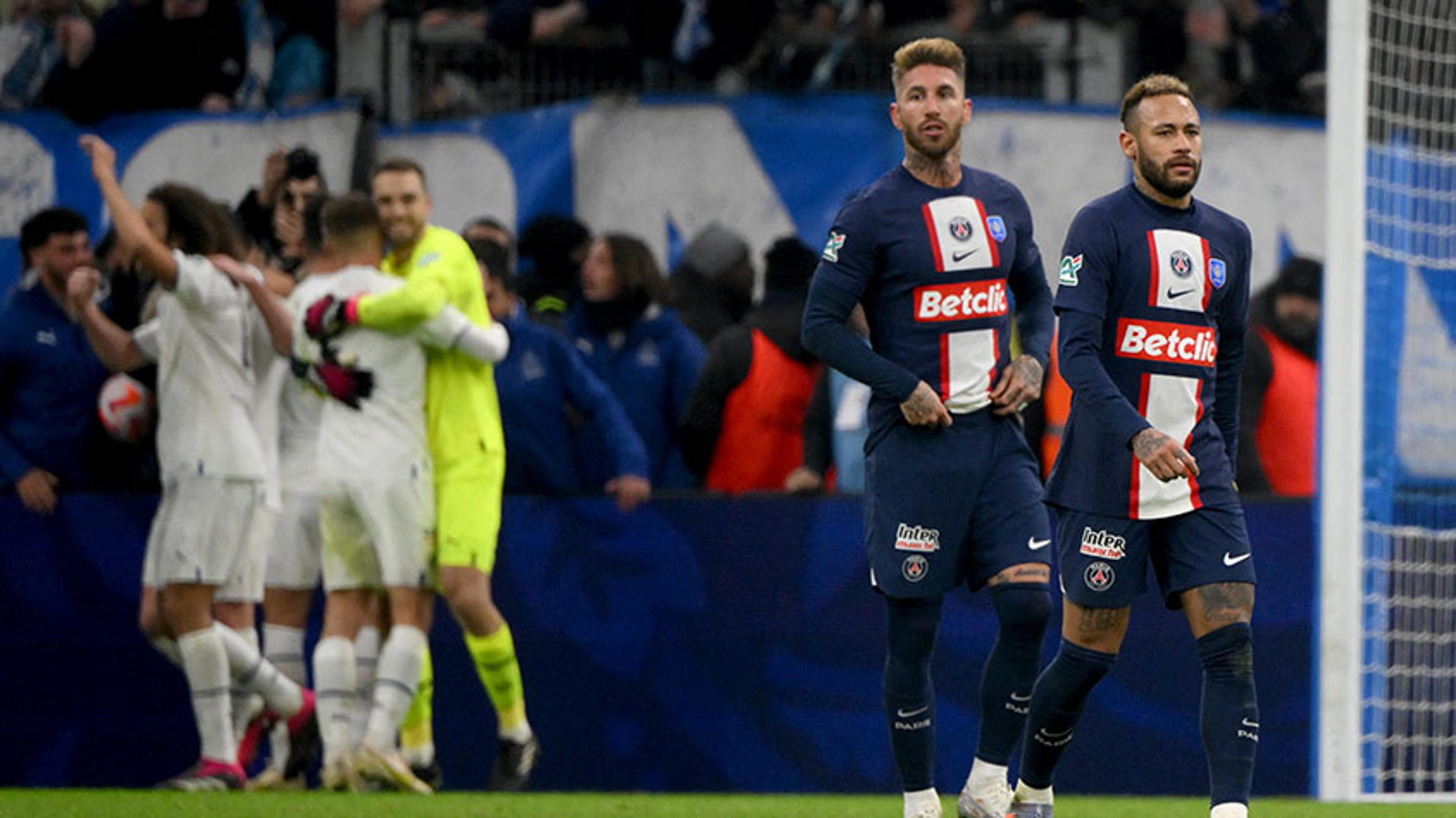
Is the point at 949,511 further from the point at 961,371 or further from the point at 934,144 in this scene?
the point at 934,144

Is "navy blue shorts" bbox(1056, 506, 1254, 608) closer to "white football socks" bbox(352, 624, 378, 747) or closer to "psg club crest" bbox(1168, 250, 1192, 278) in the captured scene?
"psg club crest" bbox(1168, 250, 1192, 278)

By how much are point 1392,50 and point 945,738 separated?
3411mm

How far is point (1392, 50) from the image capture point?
360 inches

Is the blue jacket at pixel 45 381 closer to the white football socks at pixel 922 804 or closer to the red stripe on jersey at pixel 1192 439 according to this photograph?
the white football socks at pixel 922 804

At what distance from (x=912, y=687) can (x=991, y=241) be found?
1.27 meters

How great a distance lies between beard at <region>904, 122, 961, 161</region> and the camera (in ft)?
21.4

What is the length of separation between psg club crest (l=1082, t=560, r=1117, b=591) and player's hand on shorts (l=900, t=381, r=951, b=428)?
61 centimetres

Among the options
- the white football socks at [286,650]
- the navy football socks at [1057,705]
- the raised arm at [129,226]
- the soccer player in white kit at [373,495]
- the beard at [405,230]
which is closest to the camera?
the navy football socks at [1057,705]

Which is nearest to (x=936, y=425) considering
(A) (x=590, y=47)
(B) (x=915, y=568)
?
Result: (B) (x=915, y=568)

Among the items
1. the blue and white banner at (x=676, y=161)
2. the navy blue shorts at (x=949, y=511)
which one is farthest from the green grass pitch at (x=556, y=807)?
the blue and white banner at (x=676, y=161)

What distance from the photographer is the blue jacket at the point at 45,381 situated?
1018 centimetres

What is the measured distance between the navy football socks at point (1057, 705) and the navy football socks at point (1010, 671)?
0.21ft

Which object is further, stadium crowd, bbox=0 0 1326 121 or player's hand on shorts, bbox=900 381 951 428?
stadium crowd, bbox=0 0 1326 121

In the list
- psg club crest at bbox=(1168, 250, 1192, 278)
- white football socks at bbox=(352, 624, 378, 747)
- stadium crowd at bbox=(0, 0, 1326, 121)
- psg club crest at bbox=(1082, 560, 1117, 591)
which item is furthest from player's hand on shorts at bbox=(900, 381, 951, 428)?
stadium crowd at bbox=(0, 0, 1326, 121)
